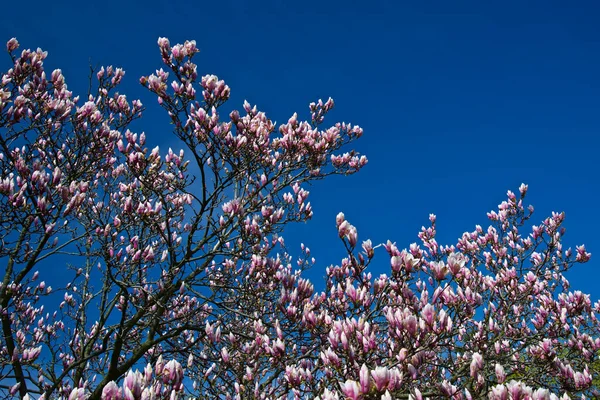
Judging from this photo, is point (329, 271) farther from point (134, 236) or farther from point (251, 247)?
point (134, 236)

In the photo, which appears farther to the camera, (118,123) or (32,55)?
(118,123)

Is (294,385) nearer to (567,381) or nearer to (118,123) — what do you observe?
(567,381)

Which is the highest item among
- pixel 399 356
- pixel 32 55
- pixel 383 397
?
pixel 32 55

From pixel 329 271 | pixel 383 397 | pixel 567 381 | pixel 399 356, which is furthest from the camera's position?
pixel 329 271

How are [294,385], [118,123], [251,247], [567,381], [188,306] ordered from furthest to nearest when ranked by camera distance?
[188,306] → [118,123] → [251,247] → [567,381] → [294,385]

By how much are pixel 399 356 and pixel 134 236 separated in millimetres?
4826

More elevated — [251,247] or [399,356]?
[251,247]

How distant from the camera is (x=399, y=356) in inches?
119

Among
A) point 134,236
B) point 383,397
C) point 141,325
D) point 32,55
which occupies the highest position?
point 32,55

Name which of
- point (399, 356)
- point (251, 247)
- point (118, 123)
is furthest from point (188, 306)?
point (399, 356)

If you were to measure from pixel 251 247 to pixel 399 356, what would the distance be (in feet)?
11.5

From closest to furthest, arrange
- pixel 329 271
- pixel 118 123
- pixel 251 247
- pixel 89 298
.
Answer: pixel 329 271
pixel 251 247
pixel 118 123
pixel 89 298

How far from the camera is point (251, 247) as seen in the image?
6.15 meters

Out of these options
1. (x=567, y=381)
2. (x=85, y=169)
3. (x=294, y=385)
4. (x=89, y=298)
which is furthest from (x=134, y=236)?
(x=567, y=381)
